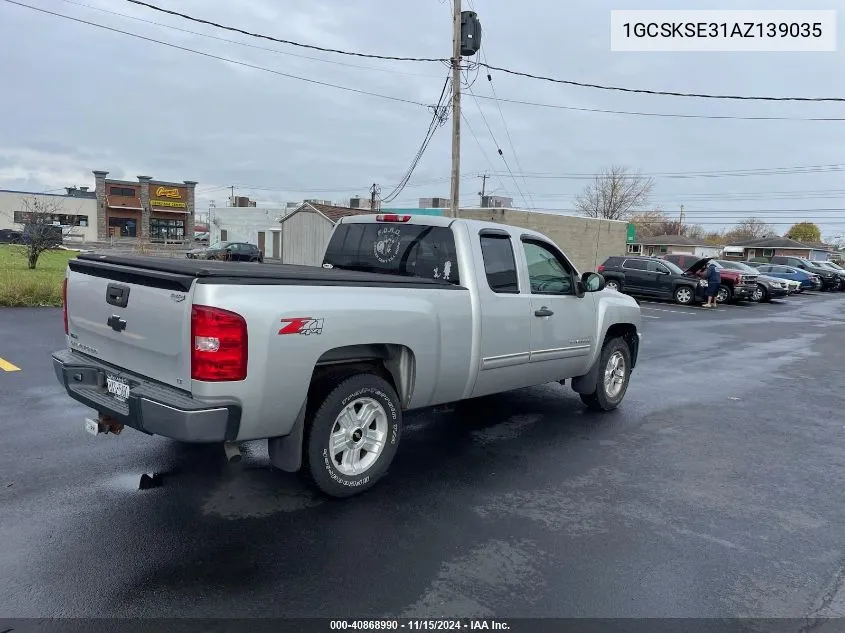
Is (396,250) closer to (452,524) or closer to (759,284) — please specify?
(452,524)

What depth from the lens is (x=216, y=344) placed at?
330 centimetres

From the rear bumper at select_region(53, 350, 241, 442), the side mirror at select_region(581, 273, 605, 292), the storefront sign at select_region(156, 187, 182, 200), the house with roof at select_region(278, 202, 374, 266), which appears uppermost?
the storefront sign at select_region(156, 187, 182, 200)

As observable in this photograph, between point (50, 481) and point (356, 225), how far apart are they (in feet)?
10.5

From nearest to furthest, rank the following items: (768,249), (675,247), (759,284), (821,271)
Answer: (759,284) < (821,271) < (675,247) < (768,249)

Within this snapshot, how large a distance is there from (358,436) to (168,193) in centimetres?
6287

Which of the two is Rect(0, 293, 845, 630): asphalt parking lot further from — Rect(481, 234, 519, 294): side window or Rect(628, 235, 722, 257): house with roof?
Rect(628, 235, 722, 257): house with roof

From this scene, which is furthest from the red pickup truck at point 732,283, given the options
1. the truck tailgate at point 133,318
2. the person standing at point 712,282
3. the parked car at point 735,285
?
the truck tailgate at point 133,318

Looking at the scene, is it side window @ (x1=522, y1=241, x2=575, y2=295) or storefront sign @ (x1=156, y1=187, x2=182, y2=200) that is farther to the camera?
storefront sign @ (x1=156, y1=187, x2=182, y2=200)

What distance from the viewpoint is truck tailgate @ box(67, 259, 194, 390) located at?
3406 mm

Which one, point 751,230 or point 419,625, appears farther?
point 751,230

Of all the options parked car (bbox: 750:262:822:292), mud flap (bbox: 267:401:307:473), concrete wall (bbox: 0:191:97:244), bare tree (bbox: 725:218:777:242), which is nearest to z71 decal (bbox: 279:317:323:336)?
mud flap (bbox: 267:401:307:473)

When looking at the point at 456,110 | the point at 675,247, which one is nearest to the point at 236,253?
the point at 456,110

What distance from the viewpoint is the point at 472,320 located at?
186 inches

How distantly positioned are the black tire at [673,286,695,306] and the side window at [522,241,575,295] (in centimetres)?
1910
